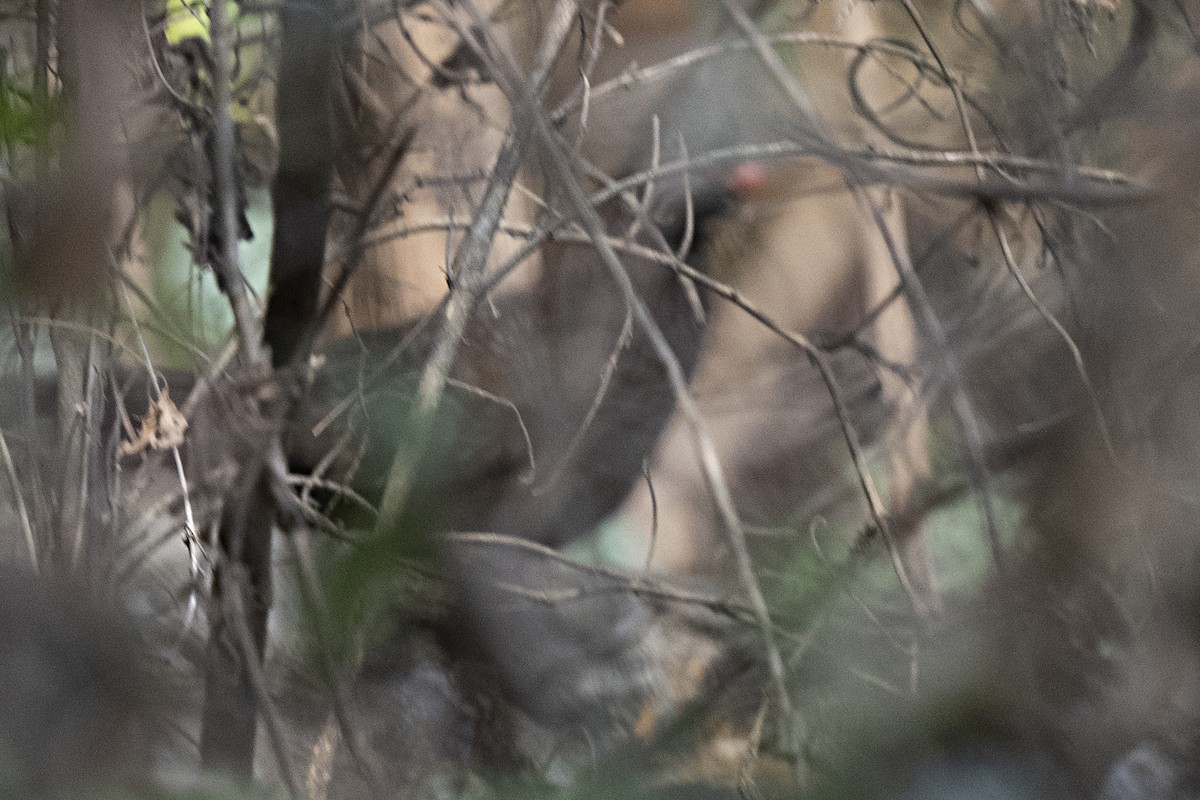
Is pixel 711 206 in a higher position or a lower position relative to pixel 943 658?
higher

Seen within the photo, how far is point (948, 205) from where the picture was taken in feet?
2.98

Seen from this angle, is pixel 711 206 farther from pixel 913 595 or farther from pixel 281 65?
pixel 913 595

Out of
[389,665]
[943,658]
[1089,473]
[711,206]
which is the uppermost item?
[711,206]

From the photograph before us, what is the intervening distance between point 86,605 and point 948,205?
73 centimetres

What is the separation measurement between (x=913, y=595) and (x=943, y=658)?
97 millimetres

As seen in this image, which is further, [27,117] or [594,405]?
[594,405]

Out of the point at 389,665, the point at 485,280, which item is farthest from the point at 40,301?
the point at 485,280

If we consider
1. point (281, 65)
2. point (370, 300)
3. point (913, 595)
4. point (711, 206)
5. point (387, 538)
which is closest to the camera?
point (387, 538)

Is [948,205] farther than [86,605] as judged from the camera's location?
Yes

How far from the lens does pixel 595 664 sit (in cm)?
96

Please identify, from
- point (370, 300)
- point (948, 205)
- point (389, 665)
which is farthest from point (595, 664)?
point (948, 205)

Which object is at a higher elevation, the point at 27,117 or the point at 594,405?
the point at 27,117

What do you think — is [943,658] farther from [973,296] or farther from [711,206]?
[711,206]

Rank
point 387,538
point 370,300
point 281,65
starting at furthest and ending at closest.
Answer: point 370,300, point 281,65, point 387,538
